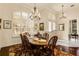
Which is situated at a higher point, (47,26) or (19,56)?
(47,26)

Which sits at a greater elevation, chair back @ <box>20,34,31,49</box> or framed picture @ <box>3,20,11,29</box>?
framed picture @ <box>3,20,11,29</box>

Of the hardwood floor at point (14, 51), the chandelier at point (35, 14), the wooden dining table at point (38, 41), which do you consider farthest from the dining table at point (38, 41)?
the chandelier at point (35, 14)

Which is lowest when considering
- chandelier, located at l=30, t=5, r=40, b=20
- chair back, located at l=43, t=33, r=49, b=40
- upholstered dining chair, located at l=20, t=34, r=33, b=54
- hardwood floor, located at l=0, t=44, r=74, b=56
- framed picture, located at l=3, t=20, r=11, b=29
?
hardwood floor, located at l=0, t=44, r=74, b=56

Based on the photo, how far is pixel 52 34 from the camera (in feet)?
8.52

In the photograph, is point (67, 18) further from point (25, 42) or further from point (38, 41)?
point (25, 42)

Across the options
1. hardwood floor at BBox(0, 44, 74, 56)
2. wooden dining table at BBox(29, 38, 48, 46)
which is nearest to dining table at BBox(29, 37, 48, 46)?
wooden dining table at BBox(29, 38, 48, 46)

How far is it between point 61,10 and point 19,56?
1222 mm

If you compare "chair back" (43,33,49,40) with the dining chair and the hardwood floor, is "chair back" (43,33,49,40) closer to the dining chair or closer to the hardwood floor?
the dining chair

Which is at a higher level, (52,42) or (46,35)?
(46,35)

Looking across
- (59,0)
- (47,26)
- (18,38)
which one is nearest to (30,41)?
(18,38)

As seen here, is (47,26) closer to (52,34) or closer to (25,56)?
(52,34)

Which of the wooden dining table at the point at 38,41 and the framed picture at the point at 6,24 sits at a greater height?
the framed picture at the point at 6,24

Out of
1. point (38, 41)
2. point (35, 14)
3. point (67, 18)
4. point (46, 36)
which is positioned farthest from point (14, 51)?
point (67, 18)

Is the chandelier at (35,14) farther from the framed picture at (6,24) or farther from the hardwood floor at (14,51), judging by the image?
the hardwood floor at (14,51)
